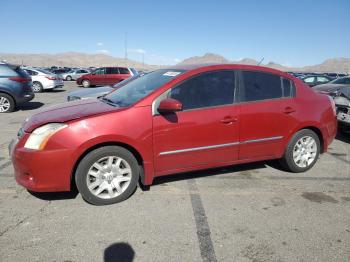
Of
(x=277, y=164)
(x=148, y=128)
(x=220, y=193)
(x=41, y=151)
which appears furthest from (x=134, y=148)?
(x=277, y=164)

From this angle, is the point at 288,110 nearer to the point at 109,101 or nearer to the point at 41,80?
the point at 109,101

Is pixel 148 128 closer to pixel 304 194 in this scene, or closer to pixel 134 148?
pixel 134 148

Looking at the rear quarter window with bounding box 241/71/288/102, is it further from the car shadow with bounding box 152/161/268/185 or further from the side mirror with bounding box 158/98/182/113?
the car shadow with bounding box 152/161/268/185

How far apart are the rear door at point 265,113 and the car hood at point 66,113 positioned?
1778mm

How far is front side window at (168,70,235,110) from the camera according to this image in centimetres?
415

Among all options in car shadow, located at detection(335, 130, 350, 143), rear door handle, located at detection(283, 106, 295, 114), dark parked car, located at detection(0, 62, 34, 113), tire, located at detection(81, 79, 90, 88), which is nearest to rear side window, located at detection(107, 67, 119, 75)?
tire, located at detection(81, 79, 90, 88)

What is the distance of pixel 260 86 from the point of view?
4.70 m

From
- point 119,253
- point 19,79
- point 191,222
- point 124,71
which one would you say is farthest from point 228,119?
point 124,71

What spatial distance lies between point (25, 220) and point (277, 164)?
395cm

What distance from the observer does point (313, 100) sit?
5102 millimetres

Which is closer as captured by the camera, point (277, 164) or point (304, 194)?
point (304, 194)

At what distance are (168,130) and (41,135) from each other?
1.43m

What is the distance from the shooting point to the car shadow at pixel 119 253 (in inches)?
113

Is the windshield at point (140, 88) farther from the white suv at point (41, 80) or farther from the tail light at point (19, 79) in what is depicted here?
the white suv at point (41, 80)
